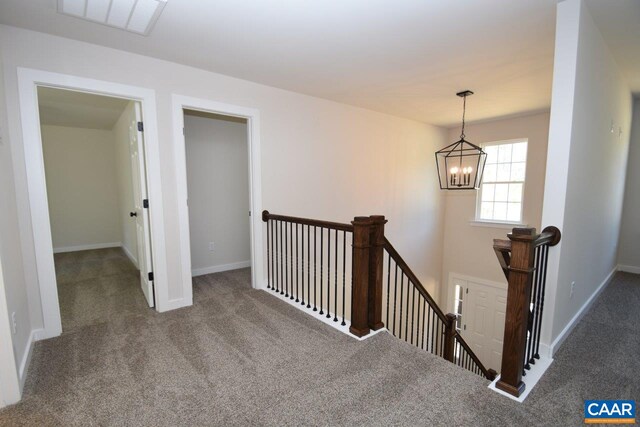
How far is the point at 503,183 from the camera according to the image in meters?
5.33

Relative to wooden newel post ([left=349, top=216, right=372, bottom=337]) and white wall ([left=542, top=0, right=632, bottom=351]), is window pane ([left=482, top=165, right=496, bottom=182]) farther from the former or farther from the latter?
wooden newel post ([left=349, top=216, right=372, bottom=337])

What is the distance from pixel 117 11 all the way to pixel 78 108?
9.37 ft

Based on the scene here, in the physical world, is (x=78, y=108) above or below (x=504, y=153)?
above

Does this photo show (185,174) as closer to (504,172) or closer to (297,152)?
(297,152)

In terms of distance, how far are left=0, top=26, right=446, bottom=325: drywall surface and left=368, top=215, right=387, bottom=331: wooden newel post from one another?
154 centimetres

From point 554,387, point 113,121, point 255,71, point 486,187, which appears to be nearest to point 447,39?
point 255,71

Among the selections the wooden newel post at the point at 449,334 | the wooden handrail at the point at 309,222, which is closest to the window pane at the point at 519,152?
the wooden newel post at the point at 449,334

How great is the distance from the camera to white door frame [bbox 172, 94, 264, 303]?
2797 mm

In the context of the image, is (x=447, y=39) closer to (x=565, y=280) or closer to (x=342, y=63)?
(x=342, y=63)

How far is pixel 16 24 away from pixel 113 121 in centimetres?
312

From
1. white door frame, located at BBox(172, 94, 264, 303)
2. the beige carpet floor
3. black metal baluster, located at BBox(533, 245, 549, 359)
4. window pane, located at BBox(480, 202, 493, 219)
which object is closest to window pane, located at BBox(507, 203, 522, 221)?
window pane, located at BBox(480, 202, 493, 219)

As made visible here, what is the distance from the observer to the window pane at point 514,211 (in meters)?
5.16

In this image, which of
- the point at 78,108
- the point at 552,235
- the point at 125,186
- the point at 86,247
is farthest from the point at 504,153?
the point at 86,247

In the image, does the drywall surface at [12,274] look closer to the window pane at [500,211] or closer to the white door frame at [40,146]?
the white door frame at [40,146]
